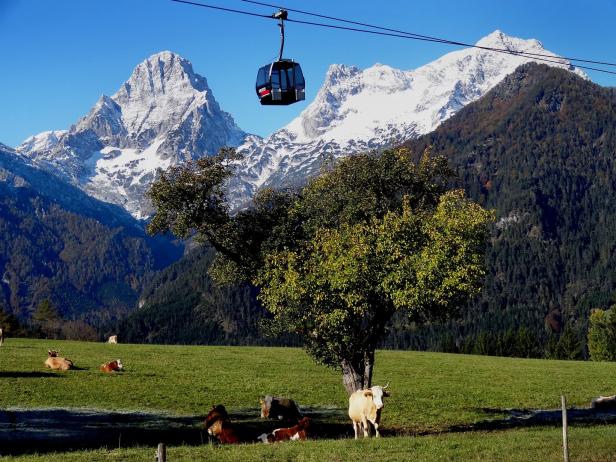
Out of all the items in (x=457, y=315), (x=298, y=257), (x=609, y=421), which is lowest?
(x=609, y=421)

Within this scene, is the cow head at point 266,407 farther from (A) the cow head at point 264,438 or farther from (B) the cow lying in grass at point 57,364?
(B) the cow lying in grass at point 57,364

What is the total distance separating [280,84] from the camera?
31.8 m

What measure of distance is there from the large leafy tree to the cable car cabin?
25.4 ft

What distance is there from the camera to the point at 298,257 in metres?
37.4

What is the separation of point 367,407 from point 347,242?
7952mm

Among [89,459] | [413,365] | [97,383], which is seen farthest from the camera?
[413,365]

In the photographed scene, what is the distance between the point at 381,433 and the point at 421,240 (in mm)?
9811

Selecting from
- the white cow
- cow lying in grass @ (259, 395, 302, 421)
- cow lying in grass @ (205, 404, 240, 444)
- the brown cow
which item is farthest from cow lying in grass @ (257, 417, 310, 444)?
the brown cow

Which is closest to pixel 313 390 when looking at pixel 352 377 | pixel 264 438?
pixel 352 377

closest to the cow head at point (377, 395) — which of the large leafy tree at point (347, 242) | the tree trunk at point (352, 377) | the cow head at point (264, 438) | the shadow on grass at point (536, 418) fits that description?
the large leafy tree at point (347, 242)

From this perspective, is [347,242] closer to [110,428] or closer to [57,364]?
[110,428]

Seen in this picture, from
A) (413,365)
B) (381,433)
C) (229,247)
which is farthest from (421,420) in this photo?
(413,365)

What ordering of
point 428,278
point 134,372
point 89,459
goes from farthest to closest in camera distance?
1. point 134,372
2. point 428,278
3. point 89,459

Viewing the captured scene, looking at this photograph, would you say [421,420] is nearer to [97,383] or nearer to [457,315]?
[457,315]
